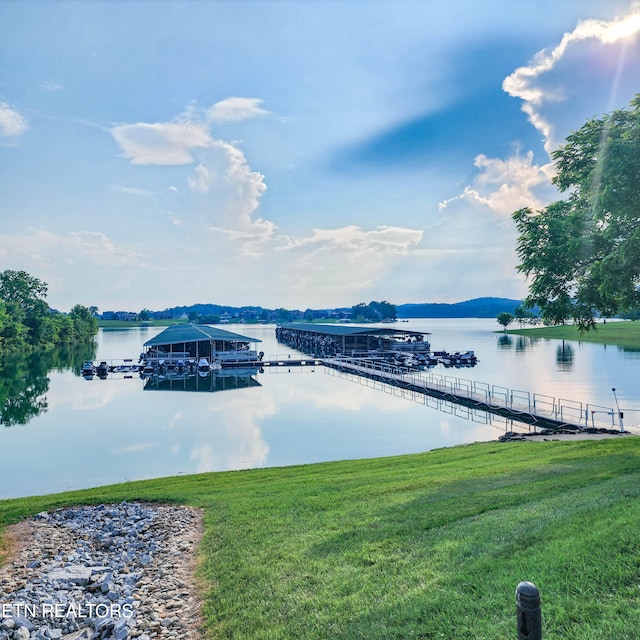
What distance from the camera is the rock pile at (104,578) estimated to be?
5.43m

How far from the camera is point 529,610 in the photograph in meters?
2.74

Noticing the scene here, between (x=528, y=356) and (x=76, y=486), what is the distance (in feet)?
219

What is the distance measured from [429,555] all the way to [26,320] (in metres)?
104

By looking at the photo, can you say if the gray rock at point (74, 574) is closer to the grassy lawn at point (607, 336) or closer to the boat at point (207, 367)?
the boat at point (207, 367)

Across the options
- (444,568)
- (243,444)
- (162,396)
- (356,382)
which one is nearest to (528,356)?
(356,382)

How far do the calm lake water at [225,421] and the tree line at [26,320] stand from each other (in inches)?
1418

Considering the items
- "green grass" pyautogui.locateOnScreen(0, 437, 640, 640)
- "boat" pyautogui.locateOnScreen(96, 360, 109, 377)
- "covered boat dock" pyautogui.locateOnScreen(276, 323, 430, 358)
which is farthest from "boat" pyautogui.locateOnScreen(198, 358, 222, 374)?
"green grass" pyautogui.locateOnScreen(0, 437, 640, 640)

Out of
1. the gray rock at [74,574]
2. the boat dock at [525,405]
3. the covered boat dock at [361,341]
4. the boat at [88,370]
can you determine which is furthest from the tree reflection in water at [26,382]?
the covered boat dock at [361,341]

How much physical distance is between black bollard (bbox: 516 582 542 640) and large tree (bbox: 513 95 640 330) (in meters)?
11.2

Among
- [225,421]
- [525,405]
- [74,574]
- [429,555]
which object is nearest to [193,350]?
[225,421]

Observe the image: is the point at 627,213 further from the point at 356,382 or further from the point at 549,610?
the point at 356,382

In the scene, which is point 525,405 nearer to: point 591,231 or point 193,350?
point 591,231

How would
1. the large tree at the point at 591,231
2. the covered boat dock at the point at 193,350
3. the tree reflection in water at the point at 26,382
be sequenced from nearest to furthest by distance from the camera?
the large tree at the point at 591,231 < the tree reflection in water at the point at 26,382 < the covered boat dock at the point at 193,350

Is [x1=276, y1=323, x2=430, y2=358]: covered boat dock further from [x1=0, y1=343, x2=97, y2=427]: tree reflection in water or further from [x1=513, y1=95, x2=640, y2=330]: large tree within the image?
[x1=513, y1=95, x2=640, y2=330]: large tree
